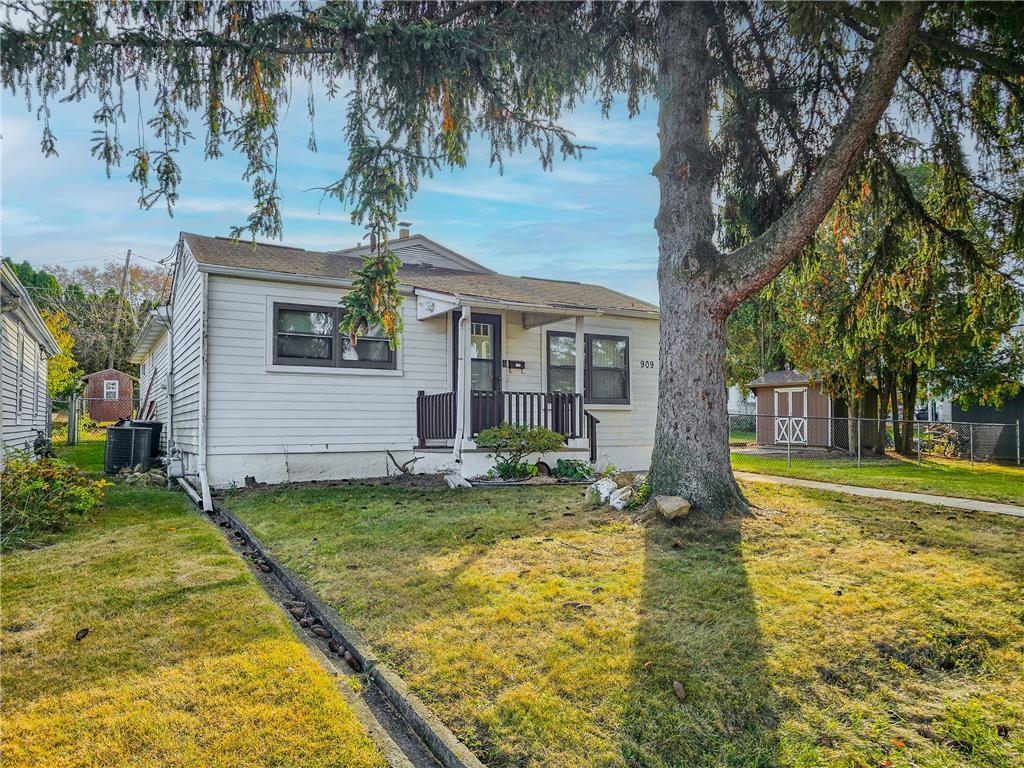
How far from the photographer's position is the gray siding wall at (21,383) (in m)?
10.6

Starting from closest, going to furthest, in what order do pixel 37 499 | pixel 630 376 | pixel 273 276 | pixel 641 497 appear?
pixel 37 499 → pixel 641 497 → pixel 273 276 → pixel 630 376

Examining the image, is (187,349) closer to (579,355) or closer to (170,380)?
(170,380)

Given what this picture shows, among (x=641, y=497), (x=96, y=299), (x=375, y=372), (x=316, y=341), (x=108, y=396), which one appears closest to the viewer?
(x=641, y=497)

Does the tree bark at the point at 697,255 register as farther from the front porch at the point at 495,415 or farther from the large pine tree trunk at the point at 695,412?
the front porch at the point at 495,415

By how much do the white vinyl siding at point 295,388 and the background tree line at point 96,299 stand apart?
26930 millimetres

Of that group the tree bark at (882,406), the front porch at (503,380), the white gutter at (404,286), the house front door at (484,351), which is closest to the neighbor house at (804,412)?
the tree bark at (882,406)

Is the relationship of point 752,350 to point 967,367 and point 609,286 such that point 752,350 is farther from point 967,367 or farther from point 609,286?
point 609,286

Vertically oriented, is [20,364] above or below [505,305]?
below

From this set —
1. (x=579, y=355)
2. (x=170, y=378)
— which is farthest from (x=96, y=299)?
(x=579, y=355)

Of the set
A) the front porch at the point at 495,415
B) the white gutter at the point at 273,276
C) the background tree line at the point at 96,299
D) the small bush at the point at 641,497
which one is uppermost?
the background tree line at the point at 96,299

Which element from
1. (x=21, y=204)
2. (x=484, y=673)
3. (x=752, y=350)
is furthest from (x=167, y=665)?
(x=752, y=350)

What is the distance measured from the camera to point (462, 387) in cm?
1005

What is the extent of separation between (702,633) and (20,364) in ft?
47.6

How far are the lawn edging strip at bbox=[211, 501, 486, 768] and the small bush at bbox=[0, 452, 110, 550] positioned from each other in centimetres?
302
